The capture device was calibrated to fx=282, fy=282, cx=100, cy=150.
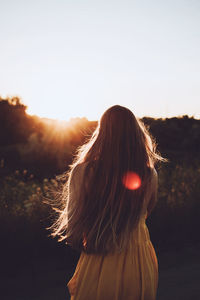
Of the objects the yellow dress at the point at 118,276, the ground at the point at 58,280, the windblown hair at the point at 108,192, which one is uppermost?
the windblown hair at the point at 108,192

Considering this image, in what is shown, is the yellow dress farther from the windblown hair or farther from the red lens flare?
the red lens flare

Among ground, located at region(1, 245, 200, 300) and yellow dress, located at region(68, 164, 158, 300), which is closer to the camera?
yellow dress, located at region(68, 164, 158, 300)

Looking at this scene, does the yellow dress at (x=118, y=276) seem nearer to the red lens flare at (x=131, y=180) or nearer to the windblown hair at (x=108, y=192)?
the windblown hair at (x=108, y=192)

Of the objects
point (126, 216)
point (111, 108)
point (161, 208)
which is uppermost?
point (111, 108)

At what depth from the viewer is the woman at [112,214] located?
1.65m

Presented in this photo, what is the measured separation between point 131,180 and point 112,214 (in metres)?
0.23

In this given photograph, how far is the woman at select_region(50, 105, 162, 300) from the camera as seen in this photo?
165 cm

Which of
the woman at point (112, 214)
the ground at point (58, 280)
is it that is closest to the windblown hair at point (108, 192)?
the woman at point (112, 214)

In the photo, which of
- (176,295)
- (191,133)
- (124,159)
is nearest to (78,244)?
(124,159)

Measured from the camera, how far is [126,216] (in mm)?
1689

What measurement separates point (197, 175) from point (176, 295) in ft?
12.7

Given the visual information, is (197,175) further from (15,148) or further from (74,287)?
(15,148)

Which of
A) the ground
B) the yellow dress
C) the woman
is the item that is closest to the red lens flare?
the woman

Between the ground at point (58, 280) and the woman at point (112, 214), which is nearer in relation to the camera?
the woman at point (112, 214)
